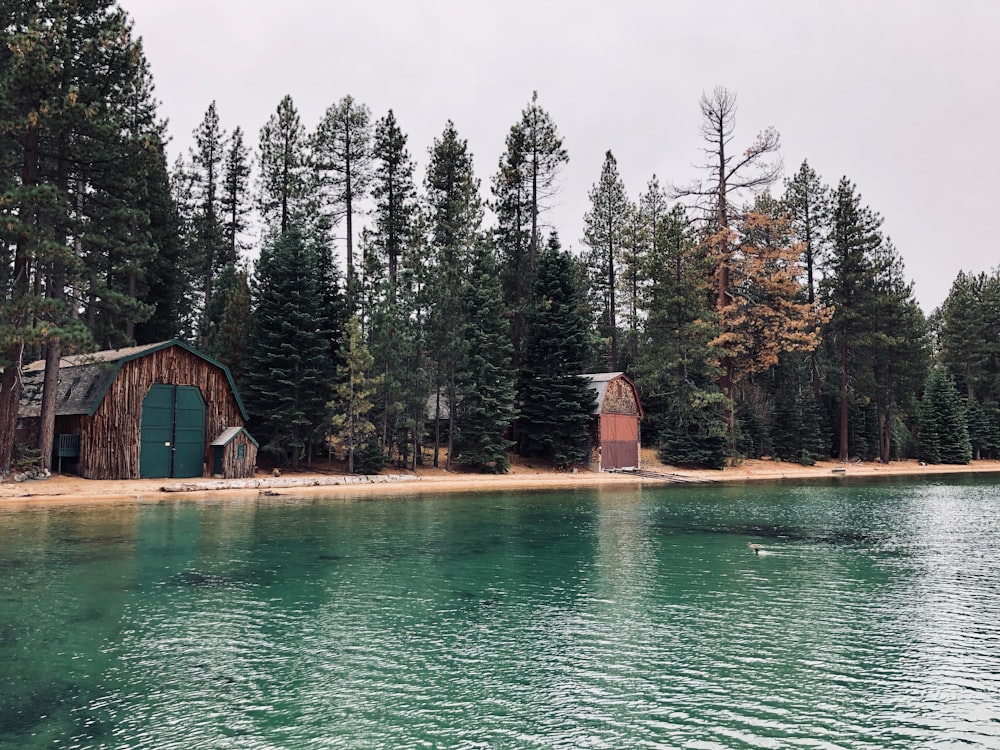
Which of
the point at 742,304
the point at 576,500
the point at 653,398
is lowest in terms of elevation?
the point at 576,500

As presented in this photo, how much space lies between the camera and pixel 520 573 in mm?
16359

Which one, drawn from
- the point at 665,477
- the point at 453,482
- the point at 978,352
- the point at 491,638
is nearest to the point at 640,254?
the point at 665,477

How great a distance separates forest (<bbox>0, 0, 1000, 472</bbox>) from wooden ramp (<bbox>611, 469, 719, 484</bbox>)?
371 cm

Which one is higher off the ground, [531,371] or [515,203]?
[515,203]

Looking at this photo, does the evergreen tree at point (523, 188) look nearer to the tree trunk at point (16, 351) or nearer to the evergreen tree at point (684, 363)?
the evergreen tree at point (684, 363)

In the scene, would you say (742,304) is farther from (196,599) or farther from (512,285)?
(196,599)

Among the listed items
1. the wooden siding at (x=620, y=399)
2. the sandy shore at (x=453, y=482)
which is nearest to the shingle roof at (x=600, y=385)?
the wooden siding at (x=620, y=399)

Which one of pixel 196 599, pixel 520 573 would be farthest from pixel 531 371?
pixel 196 599

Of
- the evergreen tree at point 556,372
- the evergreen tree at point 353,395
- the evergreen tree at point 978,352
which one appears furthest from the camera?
the evergreen tree at point 978,352

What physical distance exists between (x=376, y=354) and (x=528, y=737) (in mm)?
35441

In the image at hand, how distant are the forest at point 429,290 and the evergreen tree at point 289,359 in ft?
0.53

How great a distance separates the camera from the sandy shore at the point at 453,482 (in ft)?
97.7

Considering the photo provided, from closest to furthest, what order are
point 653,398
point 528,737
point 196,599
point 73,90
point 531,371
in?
1. point 528,737
2. point 196,599
3. point 73,90
4. point 531,371
5. point 653,398

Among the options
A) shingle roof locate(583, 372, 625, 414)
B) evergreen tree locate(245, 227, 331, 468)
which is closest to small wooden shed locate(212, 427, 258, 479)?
evergreen tree locate(245, 227, 331, 468)
